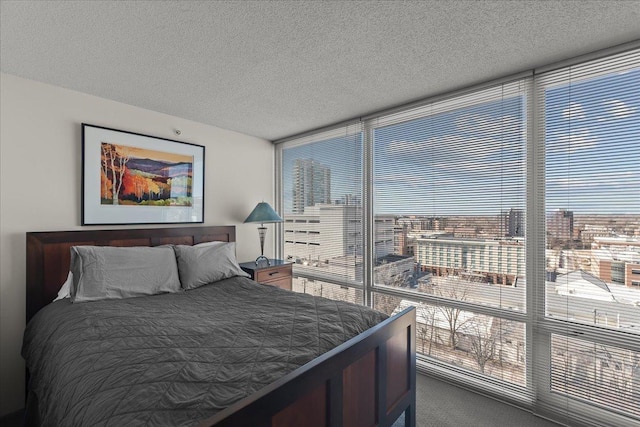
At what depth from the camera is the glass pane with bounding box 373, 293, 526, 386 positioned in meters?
2.30

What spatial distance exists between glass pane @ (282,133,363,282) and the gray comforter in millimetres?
1291

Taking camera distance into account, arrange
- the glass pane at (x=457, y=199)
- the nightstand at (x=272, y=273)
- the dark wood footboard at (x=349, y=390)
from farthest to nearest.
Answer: the nightstand at (x=272, y=273) → the glass pane at (x=457, y=199) → the dark wood footboard at (x=349, y=390)

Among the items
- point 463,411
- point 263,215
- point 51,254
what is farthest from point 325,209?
point 51,254

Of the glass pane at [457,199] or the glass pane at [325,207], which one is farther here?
the glass pane at [325,207]

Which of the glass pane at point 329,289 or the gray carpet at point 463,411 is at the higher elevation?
the glass pane at point 329,289

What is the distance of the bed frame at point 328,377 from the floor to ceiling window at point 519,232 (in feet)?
3.08

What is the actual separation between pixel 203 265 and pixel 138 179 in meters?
1.09

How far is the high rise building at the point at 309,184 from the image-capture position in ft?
12.0

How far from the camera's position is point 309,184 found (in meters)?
3.86

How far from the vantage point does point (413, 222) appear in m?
2.88

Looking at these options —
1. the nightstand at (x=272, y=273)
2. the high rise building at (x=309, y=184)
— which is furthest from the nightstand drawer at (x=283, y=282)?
the high rise building at (x=309, y=184)

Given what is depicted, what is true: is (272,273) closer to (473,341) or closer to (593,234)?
(473,341)

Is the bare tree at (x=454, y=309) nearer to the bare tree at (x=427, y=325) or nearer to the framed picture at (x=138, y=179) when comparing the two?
the bare tree at (x=427, y=325)

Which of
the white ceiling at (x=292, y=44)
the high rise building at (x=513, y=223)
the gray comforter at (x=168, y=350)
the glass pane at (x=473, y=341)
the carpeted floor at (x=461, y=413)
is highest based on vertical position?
the white ceiling at (x=292, y=44)
